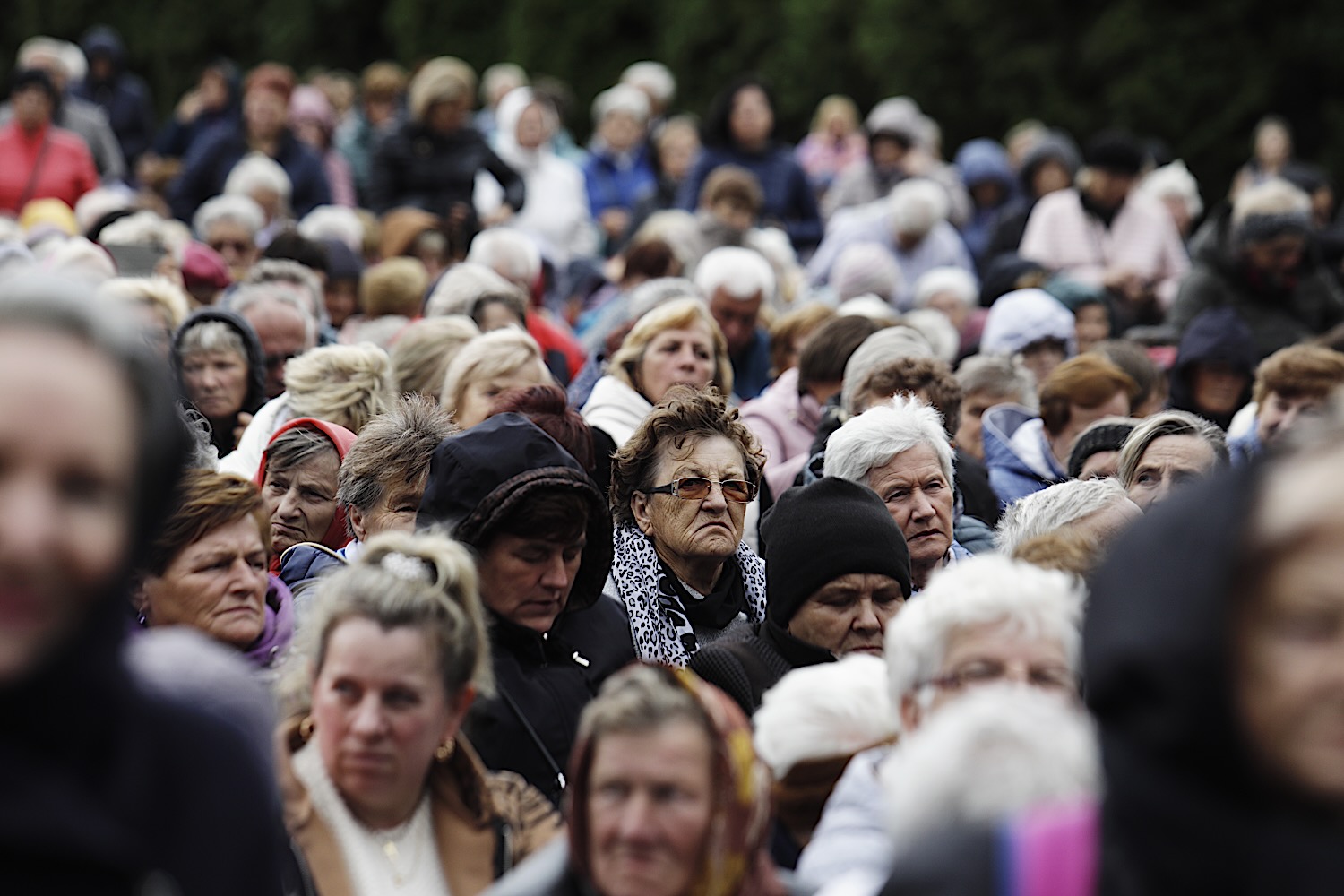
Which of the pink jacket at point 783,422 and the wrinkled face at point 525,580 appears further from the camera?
the pink jacket at point 783,422

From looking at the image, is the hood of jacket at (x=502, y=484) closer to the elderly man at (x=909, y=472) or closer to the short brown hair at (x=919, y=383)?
the elderly man at (x=909, y=472)

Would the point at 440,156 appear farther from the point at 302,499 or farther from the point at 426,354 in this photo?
the point at 302,499

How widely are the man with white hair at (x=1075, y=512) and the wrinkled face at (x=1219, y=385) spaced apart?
355 cm

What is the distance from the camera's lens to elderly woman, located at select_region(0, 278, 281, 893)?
1.88 meters

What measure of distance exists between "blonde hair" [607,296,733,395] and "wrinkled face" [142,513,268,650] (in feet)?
9.84

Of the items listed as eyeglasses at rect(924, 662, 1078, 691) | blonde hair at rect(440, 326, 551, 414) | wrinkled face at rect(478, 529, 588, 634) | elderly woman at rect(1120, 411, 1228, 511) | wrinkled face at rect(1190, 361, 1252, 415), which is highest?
blonde hair at rect(440, 326, 551, 414)

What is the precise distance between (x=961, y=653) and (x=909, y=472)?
2.60m

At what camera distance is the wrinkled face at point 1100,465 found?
6.72 meters

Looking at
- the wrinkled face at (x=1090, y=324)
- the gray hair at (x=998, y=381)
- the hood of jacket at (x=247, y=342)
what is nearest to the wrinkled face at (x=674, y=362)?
the gray hair at (x=998, y=381)

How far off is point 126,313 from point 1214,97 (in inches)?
673

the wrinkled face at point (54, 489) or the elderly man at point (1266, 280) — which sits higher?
the wrinkled face at point (54, 489)

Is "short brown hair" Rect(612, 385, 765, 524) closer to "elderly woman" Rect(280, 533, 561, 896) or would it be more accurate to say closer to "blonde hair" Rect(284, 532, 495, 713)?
"blonde hair" Rect(284, 532, 495, 713)

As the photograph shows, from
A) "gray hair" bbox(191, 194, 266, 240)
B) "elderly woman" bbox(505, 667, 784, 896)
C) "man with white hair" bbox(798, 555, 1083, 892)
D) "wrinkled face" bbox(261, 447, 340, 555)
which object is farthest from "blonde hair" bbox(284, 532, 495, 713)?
"gray hair" bbox(191, 194, 266, 240)

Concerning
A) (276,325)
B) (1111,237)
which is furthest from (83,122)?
(1111,237)
